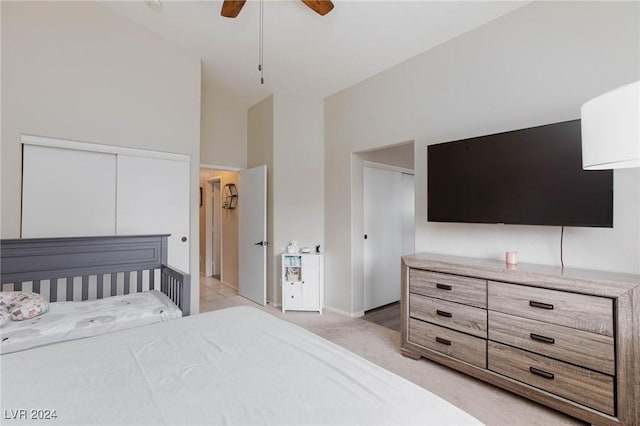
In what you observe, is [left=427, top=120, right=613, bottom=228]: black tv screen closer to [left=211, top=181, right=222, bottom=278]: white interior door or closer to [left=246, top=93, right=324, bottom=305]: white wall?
[left=246, top=93, right=324, bottom=305]: white wall

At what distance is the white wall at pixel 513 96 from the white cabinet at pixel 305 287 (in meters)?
0.43

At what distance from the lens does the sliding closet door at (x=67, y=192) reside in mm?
2535

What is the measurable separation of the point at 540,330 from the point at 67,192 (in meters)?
4.01

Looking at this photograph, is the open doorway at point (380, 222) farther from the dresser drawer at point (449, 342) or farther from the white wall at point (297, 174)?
the dresser drawer at point (449, 342)

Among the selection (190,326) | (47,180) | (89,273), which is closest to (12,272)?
(89,273)

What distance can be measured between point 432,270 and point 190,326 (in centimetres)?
189

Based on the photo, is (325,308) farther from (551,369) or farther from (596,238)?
(596,238)

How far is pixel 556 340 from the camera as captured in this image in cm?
182

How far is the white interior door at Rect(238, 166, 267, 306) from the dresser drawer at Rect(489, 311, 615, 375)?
2.93 meters

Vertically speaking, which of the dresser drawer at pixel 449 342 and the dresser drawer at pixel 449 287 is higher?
the dresser drawer at pixel 449 287

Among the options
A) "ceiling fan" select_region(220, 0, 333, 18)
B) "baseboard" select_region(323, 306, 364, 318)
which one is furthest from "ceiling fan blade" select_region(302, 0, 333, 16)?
"baseboard" select_region(323, 306, 364, 318)

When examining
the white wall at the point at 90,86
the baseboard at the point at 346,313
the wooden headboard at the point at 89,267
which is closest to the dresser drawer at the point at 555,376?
the baseboard at the point at 346,313

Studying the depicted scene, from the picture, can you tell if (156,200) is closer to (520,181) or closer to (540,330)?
(520,181)

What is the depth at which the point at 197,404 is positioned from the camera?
0.89 meters
